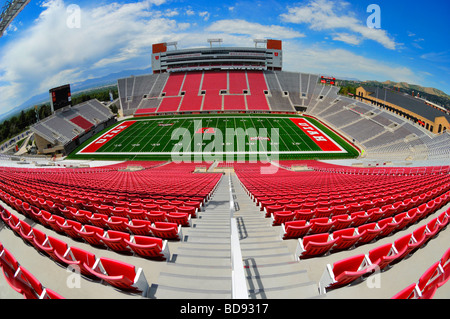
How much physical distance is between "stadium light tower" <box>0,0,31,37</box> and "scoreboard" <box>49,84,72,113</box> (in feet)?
80.6

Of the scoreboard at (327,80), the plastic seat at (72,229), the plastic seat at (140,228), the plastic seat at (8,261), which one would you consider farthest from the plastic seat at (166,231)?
the scoreboard at (327,80)

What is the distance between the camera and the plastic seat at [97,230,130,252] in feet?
13.2

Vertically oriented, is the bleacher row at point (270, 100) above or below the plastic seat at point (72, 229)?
above

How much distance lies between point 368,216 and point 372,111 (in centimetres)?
4816

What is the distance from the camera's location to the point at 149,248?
3805 millimetres

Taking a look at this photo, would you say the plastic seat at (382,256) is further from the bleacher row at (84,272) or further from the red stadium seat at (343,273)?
the bleacher row at (84,272)

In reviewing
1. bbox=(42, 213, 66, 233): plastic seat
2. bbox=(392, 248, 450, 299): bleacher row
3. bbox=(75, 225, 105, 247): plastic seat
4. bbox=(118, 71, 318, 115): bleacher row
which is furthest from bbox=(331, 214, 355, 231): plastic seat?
bbox=(118, 71, 318, 115): bleacher row

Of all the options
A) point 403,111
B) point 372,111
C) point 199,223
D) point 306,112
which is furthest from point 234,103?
point 199,223

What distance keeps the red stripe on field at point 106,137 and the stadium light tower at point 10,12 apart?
20629 mm

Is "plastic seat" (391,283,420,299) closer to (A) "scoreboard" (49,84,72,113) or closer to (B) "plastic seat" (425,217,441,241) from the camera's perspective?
(B) "plastic seat" (425,217,441,241)

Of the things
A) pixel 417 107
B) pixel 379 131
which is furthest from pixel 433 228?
pixel 417 107

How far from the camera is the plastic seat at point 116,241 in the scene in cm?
402

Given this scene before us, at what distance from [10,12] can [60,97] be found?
2819cm

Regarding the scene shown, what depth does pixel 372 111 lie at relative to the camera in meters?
43.8
